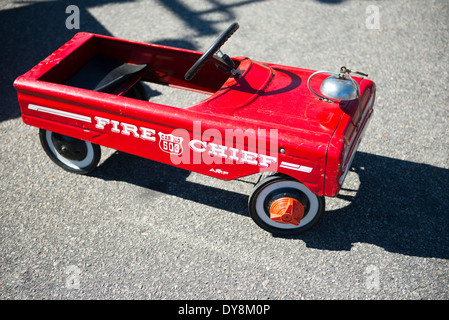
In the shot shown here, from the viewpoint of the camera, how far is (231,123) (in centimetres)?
292

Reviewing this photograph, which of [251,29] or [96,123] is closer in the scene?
[96,123]

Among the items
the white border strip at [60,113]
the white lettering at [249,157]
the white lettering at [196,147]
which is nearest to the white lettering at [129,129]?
the white border strip at [60,113]

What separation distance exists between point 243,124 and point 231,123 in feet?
0.26

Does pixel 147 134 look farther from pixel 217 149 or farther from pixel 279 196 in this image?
pixel 279 196

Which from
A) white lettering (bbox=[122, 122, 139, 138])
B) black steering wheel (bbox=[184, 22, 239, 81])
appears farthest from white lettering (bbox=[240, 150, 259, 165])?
white lettering (bbox=[122, 122, 139, 138])

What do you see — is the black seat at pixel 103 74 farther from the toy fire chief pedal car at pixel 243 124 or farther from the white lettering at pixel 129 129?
the white lettering at pixel 129 129

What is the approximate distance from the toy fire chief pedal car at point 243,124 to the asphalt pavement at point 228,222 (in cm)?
32

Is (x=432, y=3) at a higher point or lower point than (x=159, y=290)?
higher

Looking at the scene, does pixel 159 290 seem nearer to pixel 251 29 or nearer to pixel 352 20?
pixel 251 29

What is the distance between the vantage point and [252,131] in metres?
2.88

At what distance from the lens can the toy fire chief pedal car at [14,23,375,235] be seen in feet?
9.41

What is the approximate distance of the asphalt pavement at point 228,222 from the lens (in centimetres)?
301

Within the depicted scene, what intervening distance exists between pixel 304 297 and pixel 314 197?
68 cm
